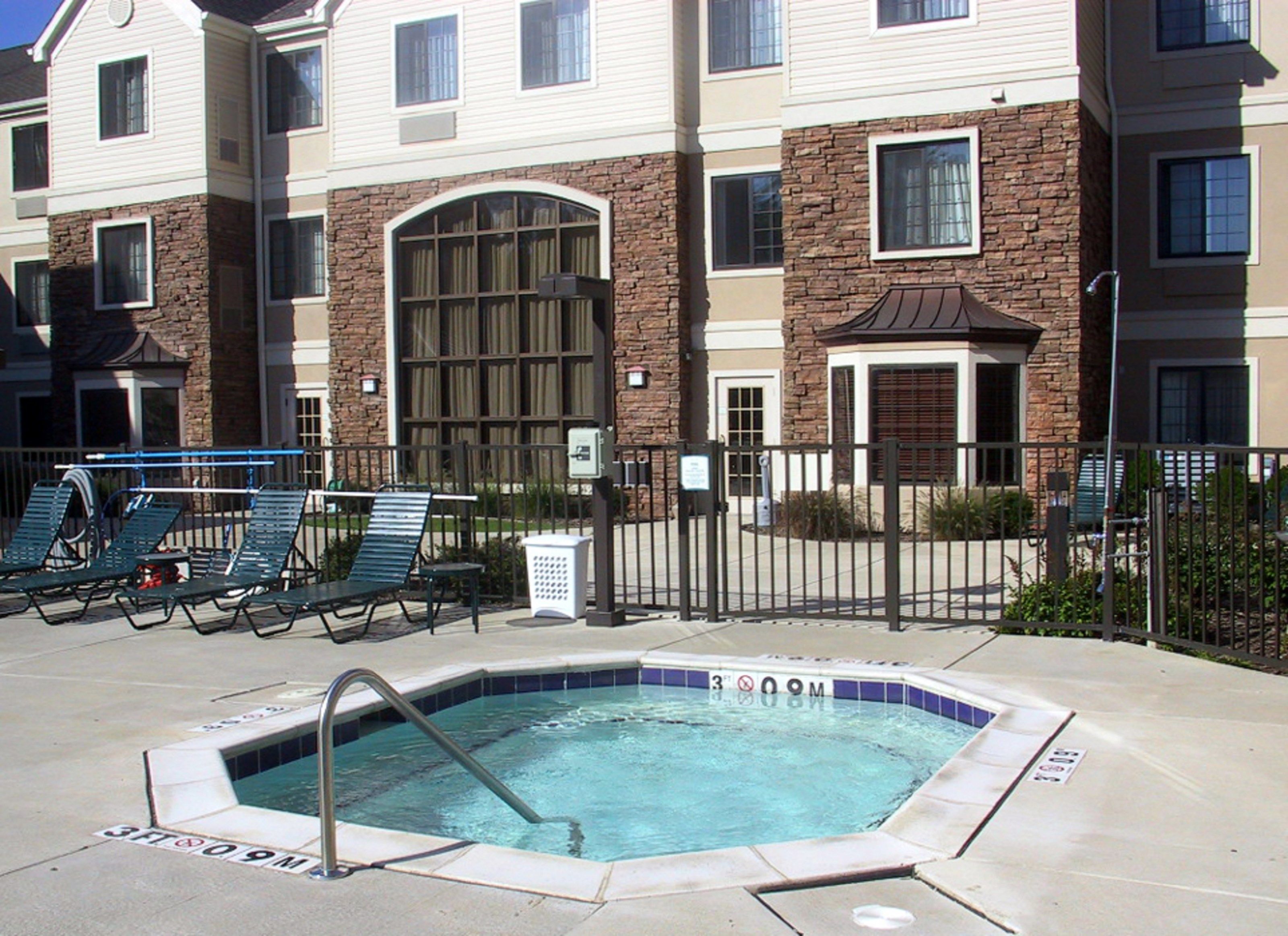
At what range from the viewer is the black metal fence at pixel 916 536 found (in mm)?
9336

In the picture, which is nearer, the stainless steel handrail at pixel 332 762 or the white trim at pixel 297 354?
the stainless steel handrail at pixel 332 762

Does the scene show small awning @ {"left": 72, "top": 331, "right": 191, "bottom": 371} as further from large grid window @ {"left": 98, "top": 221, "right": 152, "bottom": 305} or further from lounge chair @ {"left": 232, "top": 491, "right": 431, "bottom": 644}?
lounge chair @ {"left": 232, "top": 491, "right": 431, "bottom": 644}

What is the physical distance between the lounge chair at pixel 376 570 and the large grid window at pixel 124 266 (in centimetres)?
1611

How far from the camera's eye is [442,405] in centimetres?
2348

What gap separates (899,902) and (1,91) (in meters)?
30.7

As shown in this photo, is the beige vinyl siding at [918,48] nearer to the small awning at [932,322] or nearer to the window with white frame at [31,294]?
the small awning at [932,322]

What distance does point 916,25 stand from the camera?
19.4 meters

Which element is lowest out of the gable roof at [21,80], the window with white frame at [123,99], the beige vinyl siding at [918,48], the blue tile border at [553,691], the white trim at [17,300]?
the blue tile border at [553,691]

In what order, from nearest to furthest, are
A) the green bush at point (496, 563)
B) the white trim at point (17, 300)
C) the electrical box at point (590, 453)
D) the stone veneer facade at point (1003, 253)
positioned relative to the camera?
the electrical box at point (590, 453) → the green bush at point (496, 563) → the stone veneer facade at point (1003, 253) → the white trim at point (17, 300)

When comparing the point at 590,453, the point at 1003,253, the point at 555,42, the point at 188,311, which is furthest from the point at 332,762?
the point at 188,311

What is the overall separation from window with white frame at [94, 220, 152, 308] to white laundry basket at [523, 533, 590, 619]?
→ 56.4 ft

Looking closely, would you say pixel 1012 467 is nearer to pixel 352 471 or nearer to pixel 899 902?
pixel 352 471

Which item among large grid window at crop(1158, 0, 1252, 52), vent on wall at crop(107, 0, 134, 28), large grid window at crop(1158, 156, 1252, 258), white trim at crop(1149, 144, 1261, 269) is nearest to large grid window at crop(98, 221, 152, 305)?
vent on wall at crop(107, 0, 134, 28)

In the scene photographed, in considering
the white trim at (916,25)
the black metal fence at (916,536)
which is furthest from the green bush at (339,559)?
the white trim at (916,25)
